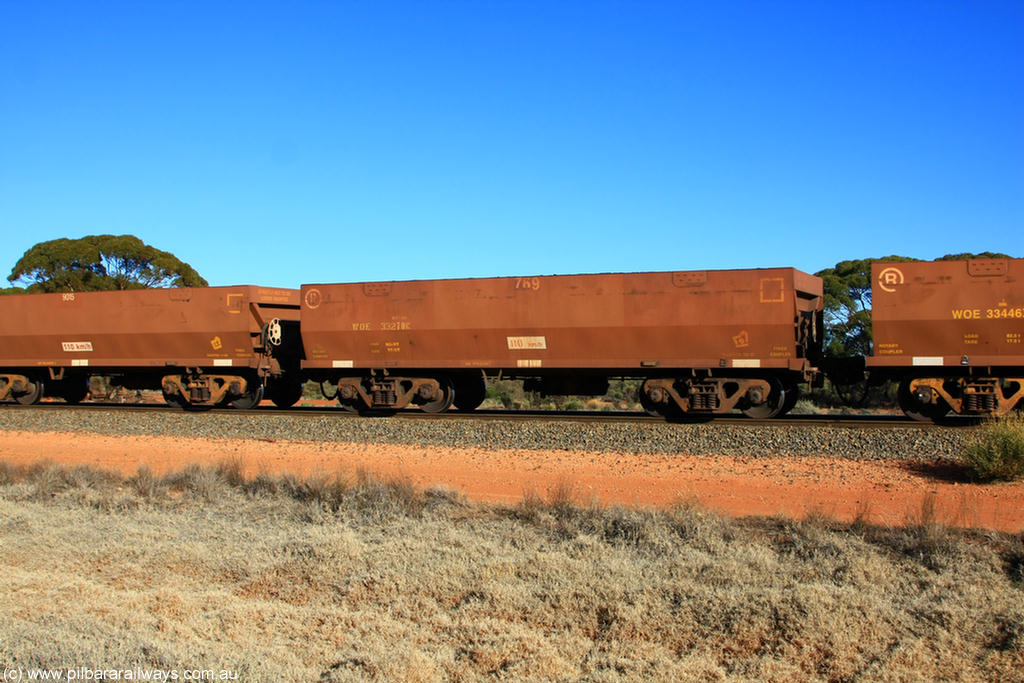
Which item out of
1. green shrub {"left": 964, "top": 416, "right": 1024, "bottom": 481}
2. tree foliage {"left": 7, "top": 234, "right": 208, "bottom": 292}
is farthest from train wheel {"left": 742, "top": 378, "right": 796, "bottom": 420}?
tree foliage {"left": 7, "top": 234, "right": 208, "bottom": 292}

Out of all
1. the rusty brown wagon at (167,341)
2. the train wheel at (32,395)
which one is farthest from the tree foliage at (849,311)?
the train wheel at (32,395)

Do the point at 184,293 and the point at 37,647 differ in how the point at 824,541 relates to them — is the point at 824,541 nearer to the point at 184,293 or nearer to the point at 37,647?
the point at 37,647

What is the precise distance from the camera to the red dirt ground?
972 cm

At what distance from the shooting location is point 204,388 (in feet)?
70.6

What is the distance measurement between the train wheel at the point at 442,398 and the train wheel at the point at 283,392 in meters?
5.04

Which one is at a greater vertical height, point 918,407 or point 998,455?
point 918,407

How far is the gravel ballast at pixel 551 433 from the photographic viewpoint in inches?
532

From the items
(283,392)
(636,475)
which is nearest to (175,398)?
(283,392)

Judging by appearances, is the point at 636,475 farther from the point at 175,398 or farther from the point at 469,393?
the point at 175,398

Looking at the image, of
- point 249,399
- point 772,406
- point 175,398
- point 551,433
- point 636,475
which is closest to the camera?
point 636,475

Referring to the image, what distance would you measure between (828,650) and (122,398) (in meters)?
33.0

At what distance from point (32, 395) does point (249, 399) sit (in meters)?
7.29

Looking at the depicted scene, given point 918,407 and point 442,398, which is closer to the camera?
point 918,407

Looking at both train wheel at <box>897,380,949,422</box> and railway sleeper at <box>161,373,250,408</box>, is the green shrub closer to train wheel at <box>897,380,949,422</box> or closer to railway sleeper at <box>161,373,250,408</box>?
train wheel at <box>897,380,949,422</box>
